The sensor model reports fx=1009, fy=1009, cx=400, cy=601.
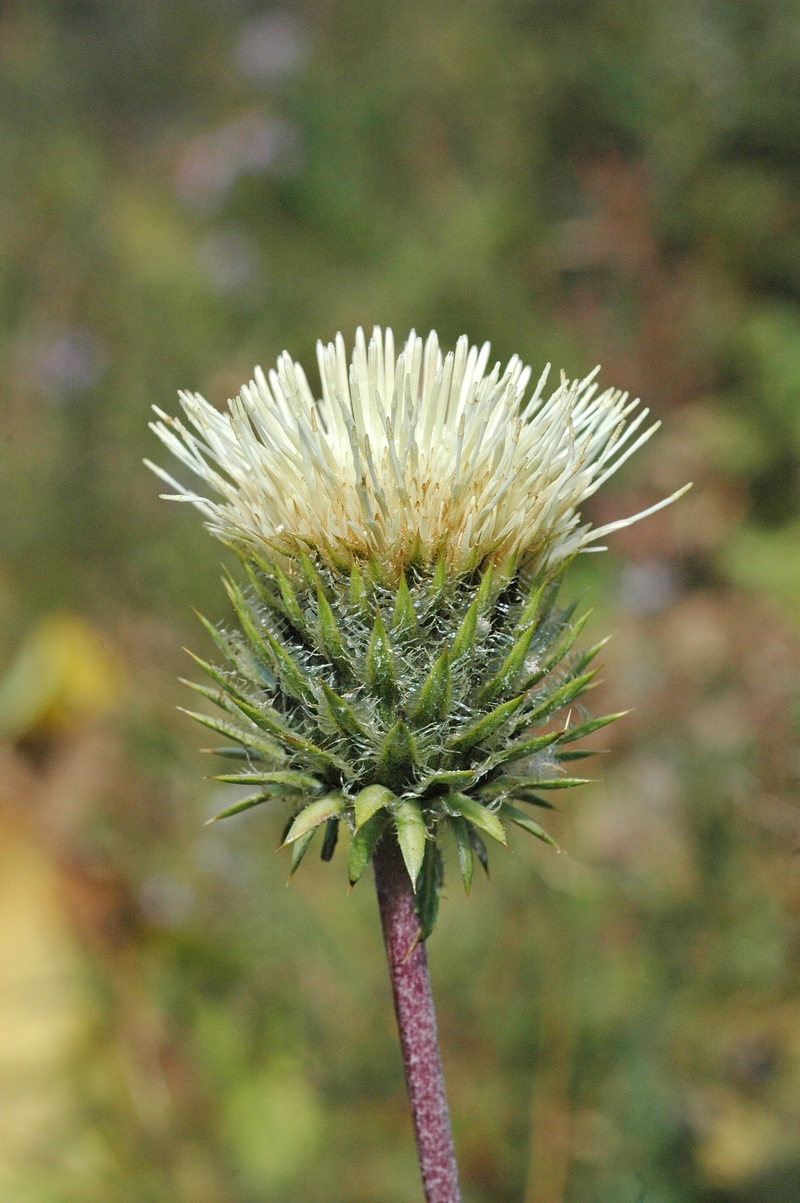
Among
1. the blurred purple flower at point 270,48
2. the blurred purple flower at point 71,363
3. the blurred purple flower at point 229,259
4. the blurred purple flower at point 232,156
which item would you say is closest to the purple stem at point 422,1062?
the blurred purple flower at point 71,363

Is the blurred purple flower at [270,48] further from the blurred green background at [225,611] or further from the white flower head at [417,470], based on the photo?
the white flower head at [417,470]

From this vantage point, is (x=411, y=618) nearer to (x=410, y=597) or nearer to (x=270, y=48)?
(x=410, y=597)

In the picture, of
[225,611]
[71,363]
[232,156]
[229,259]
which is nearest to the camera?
[225,611]

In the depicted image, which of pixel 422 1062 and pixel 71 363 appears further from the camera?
pixel 71 363

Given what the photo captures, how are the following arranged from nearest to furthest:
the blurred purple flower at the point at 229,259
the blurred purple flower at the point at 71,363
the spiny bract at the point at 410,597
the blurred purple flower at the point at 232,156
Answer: the spiny bract at the point at 410,597
the blurred purple flower at the point at 71,363
the blurred purple flower at the point at 229,259
the blurred purple flower at the point at 232,156

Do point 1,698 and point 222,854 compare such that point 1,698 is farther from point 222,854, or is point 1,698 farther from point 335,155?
point 335,155

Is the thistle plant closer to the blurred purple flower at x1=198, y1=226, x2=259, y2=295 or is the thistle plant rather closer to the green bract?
the green bract

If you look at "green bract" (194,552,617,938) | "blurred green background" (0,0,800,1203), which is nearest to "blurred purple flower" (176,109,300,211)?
"blurred green background" (0,0,800,1203)

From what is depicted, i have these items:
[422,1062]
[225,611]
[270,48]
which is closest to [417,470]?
[422,1062]
